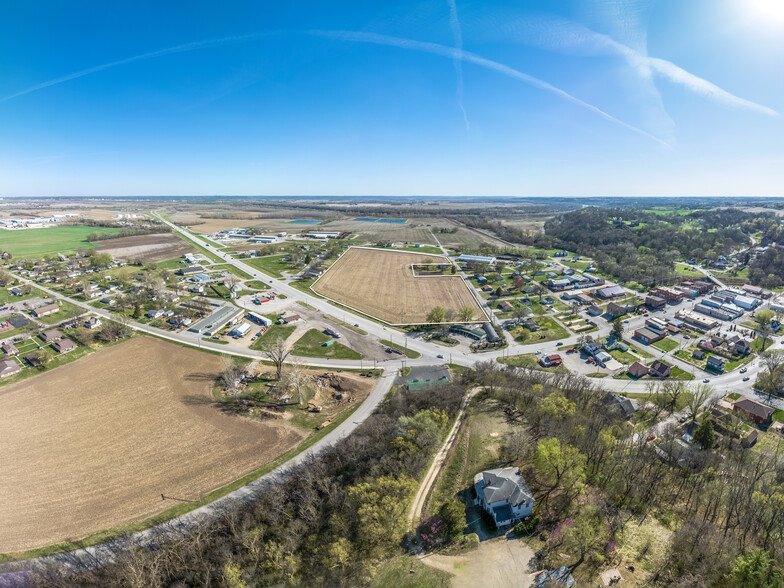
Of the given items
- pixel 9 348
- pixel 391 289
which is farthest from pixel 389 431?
pixel 9 348

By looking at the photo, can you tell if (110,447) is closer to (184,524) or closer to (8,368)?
(184,524)

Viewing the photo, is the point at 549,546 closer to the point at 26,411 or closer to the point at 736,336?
the point at 26,411

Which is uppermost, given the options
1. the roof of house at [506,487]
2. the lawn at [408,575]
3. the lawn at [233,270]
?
the lawn at [233,270]

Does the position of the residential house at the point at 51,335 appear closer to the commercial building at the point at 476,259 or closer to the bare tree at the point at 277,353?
the bare tree at the point at 277,353

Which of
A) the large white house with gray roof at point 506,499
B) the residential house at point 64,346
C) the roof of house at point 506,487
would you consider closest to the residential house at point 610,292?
the roof of house at point 506,487

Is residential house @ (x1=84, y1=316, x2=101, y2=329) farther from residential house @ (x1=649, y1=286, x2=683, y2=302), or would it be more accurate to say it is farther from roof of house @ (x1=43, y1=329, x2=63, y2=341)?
residential house @ (x1=649, y1=286, x2=683, y2=302)

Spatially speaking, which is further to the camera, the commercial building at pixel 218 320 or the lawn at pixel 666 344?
the commercial building at pixel 218 320
